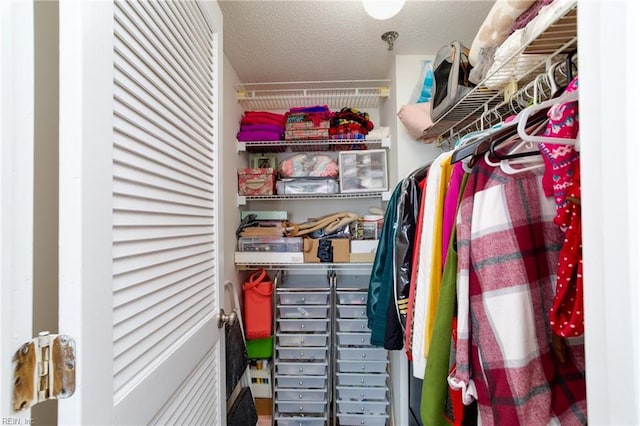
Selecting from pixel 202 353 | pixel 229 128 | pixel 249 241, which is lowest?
pixel 202 353

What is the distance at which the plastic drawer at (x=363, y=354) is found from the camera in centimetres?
157

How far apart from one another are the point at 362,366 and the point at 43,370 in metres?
1.53

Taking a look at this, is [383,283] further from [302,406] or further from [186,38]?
[186,38]

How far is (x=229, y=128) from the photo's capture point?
1.56 m

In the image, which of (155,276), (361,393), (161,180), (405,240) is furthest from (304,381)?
(161,180)

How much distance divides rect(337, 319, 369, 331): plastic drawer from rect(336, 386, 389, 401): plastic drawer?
331mm

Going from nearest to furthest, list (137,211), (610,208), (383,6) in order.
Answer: (610,208)
(137,211)
(383,6)

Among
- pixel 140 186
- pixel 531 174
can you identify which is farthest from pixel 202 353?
pixel 531 174

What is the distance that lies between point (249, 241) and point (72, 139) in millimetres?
1312

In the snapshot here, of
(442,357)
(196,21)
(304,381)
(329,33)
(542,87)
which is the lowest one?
(304,381)

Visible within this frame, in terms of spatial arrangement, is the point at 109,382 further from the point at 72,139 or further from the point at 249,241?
the point at 249,241

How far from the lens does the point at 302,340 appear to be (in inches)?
63.3

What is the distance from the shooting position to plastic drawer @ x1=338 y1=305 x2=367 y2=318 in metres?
1.60

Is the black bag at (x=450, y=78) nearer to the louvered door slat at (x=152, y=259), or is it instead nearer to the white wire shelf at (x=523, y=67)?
the white wire shelf at (x=523, y=67)
